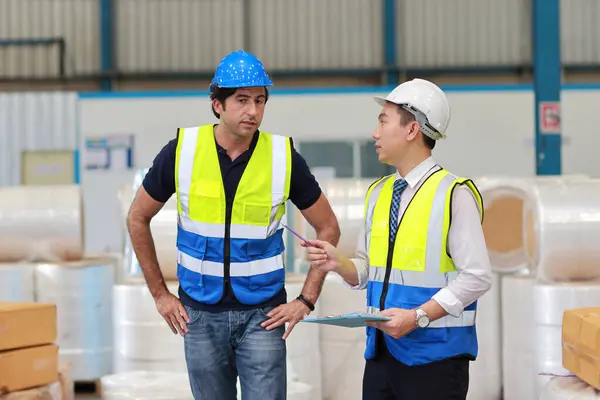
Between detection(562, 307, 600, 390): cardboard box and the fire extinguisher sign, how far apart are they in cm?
341

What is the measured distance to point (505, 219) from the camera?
5.09 metres

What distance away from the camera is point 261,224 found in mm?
2631

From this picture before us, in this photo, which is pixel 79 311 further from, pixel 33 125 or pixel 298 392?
pixel 33 125

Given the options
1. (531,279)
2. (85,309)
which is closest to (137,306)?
(85,309)

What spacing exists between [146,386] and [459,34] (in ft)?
33.5

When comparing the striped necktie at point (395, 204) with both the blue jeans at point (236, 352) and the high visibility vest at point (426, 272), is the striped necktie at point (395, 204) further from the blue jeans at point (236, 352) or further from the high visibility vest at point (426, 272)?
the blue jeans at point (236, 352)

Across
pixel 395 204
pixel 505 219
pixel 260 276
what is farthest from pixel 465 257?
pixel 505 219

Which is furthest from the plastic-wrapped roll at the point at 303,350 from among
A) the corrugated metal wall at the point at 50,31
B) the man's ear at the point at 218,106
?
the corrugated metal wall at the point at 50,31

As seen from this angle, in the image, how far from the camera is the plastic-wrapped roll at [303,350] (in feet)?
15.0

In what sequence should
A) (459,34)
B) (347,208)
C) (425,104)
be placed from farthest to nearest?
1. (459,34)
2. (347,208)
3. (425,104)

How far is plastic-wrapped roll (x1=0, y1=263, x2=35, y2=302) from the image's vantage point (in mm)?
5242

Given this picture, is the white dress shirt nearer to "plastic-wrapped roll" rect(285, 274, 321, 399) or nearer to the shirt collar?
the shirt collar

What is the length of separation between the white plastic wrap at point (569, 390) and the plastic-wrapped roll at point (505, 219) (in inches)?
59.0

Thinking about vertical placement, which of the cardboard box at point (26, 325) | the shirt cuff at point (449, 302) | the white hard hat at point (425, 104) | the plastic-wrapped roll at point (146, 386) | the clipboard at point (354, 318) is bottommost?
the plastic-wrapped roll at point (146, 386)
